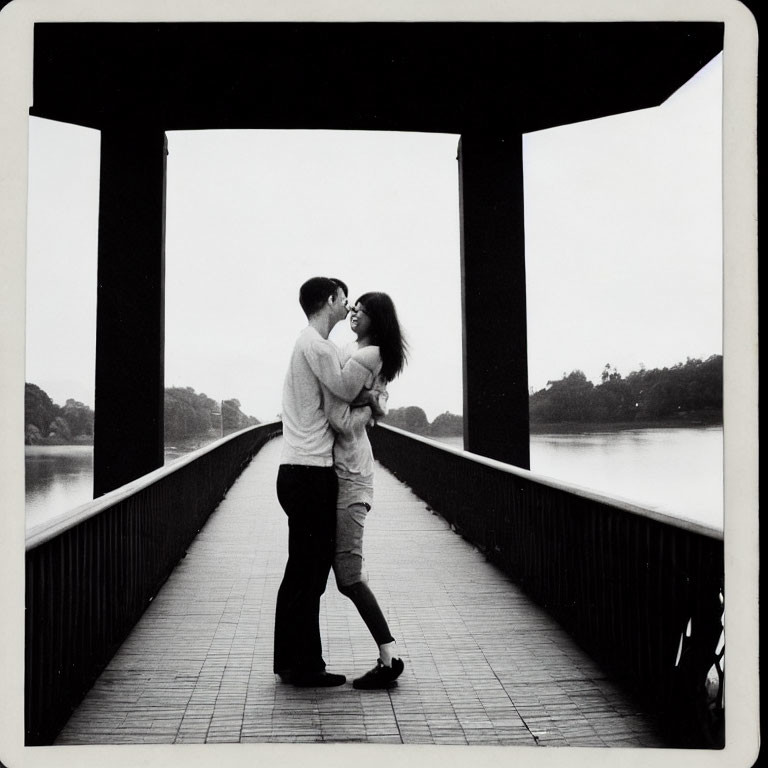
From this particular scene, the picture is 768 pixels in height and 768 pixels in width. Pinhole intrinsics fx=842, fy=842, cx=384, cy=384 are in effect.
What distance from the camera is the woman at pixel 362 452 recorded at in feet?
10.5

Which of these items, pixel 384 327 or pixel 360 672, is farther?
pixel 360 672

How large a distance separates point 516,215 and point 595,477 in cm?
309

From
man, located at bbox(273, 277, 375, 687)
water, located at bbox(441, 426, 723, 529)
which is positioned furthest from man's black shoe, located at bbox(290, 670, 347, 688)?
water, located at bbox(441, 426, 723, 529)

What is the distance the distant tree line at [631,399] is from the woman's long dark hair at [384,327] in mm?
410

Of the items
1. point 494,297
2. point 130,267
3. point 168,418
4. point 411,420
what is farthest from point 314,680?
point 494,297

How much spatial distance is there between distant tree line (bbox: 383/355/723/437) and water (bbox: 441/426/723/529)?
0.07 metres

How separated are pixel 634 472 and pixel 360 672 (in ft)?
4.53

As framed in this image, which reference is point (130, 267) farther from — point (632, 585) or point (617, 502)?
point (632, 585)

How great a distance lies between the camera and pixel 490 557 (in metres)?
5.52

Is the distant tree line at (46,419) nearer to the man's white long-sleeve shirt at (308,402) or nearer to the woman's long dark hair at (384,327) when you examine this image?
the man's white long-sleeve shirt at (308,402)

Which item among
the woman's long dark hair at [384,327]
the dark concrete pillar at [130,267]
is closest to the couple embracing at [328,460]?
the woman's long dark hair at [384,327]

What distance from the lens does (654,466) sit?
3385 mm

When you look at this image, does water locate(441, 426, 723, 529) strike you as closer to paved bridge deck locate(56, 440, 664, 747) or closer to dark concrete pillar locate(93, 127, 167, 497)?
paved bridge deck locate(56, 440, 664, 747)
